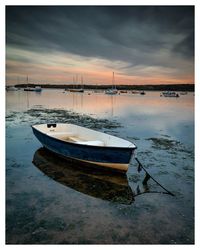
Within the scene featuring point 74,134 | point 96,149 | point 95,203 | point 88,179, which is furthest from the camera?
point 74,134

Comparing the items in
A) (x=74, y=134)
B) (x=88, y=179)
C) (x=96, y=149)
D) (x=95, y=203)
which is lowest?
(x=95, y=203)

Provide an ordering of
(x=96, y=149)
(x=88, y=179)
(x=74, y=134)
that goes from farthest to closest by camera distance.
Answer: (x=74, y=134) → (x=96, y=149) → (x=88, y=179)

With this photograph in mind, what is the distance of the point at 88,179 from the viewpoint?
312 inches

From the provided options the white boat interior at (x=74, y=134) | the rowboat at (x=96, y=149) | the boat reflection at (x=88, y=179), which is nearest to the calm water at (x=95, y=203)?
the boat reflection at (x=88, y=179)

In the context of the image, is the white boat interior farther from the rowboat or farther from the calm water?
the calm water

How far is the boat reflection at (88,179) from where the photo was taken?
689cm

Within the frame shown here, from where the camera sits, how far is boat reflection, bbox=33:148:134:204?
6.89 metres

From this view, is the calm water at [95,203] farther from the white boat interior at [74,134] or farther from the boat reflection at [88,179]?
the white boat interior at [74,134]

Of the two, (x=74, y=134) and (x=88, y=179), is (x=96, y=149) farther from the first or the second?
(x=74, y=134)

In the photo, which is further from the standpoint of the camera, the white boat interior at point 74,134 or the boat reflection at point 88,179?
the white boat interior at point 74,134

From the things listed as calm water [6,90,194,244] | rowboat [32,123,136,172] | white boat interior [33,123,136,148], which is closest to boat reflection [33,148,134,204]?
calm water [6,90,194,244]

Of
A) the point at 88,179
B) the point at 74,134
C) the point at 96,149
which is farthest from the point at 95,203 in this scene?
the point at 74,134

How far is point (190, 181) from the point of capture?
8047 millimetres
